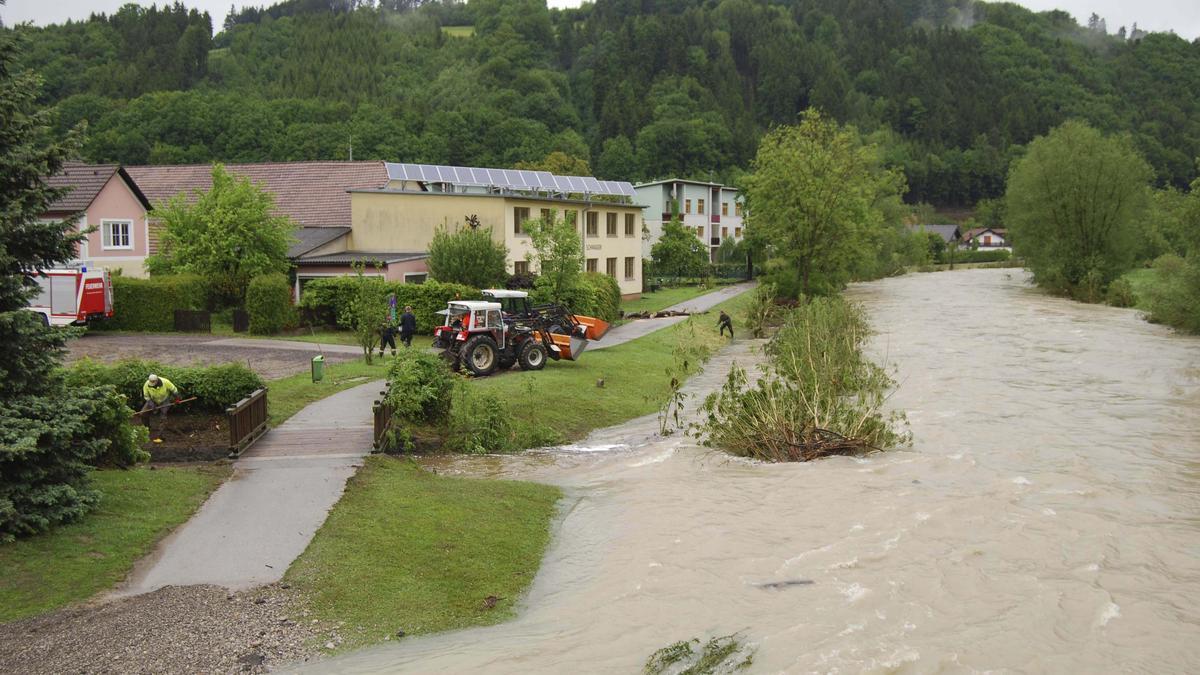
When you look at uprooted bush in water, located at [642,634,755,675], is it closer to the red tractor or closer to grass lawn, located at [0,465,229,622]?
grass lawn, located at [0,465,229,622]

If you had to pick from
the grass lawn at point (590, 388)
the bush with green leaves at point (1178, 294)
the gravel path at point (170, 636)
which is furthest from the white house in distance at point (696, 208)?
the gravel path at point (170, 636)

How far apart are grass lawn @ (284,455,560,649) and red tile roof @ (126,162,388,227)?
35449mm

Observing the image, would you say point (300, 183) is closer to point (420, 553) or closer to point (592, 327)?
point (592, 327)

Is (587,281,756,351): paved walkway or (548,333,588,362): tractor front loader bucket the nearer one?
(548,333,588,362): tractor front loader bucket

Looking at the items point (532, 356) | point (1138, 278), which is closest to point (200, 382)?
point (532, 356)

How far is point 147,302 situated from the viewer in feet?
115

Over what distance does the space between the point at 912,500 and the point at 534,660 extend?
802cm

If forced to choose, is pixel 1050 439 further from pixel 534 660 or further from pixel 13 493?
pixel 13 493

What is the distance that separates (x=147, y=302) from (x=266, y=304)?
14.9ft

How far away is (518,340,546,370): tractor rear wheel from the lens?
25984 millimetres

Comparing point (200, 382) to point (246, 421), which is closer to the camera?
point (246, 421)

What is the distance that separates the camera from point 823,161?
54.5 meters

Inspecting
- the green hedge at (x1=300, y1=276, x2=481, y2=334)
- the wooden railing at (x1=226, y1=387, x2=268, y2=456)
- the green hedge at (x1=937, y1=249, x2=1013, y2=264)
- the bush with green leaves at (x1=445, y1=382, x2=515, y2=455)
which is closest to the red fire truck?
the green hedge at (x1=300, y1=276, x2=481, y2=334)

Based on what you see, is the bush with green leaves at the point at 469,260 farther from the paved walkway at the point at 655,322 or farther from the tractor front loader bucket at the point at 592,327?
the paved walkway at the point at 655,322
